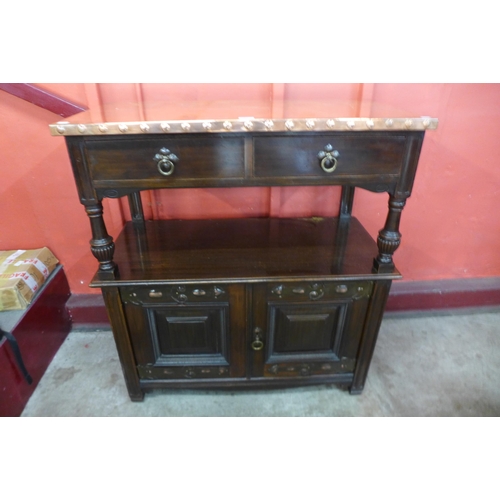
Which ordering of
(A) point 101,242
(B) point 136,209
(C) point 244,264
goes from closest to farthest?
(A) point 101,242
(C) point 244,264
(B) point 136,209

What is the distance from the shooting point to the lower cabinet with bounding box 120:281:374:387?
1246 millimetres

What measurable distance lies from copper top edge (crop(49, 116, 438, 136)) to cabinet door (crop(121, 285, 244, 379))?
Answer: 21.0 inches

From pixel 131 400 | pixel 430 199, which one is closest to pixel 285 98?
A: pixel 430 199

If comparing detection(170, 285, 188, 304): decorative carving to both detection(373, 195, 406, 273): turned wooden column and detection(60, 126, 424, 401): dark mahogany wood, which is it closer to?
detection(60, 126, 424, 401): dark mahogany wood

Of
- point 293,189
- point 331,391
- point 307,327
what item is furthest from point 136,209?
point 331,391

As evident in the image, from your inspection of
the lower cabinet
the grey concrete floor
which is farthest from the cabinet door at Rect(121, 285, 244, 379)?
the grey concrete floor

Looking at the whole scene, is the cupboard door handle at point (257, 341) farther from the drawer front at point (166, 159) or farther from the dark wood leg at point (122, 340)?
the drawer front at point (166, 159)

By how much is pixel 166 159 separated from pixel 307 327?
2.65ft

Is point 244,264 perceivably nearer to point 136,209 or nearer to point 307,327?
point 307,327

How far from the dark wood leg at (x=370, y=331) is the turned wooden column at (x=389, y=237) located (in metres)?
0.07

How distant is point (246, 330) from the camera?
133 centimetres

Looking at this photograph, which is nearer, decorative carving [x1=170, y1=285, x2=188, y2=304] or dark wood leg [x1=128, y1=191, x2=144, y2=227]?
decorative carving [x1=170, y1=285, x2=188, y2=304]

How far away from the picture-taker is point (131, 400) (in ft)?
4.94

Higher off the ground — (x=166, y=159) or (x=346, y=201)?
(x=166, y=159)
